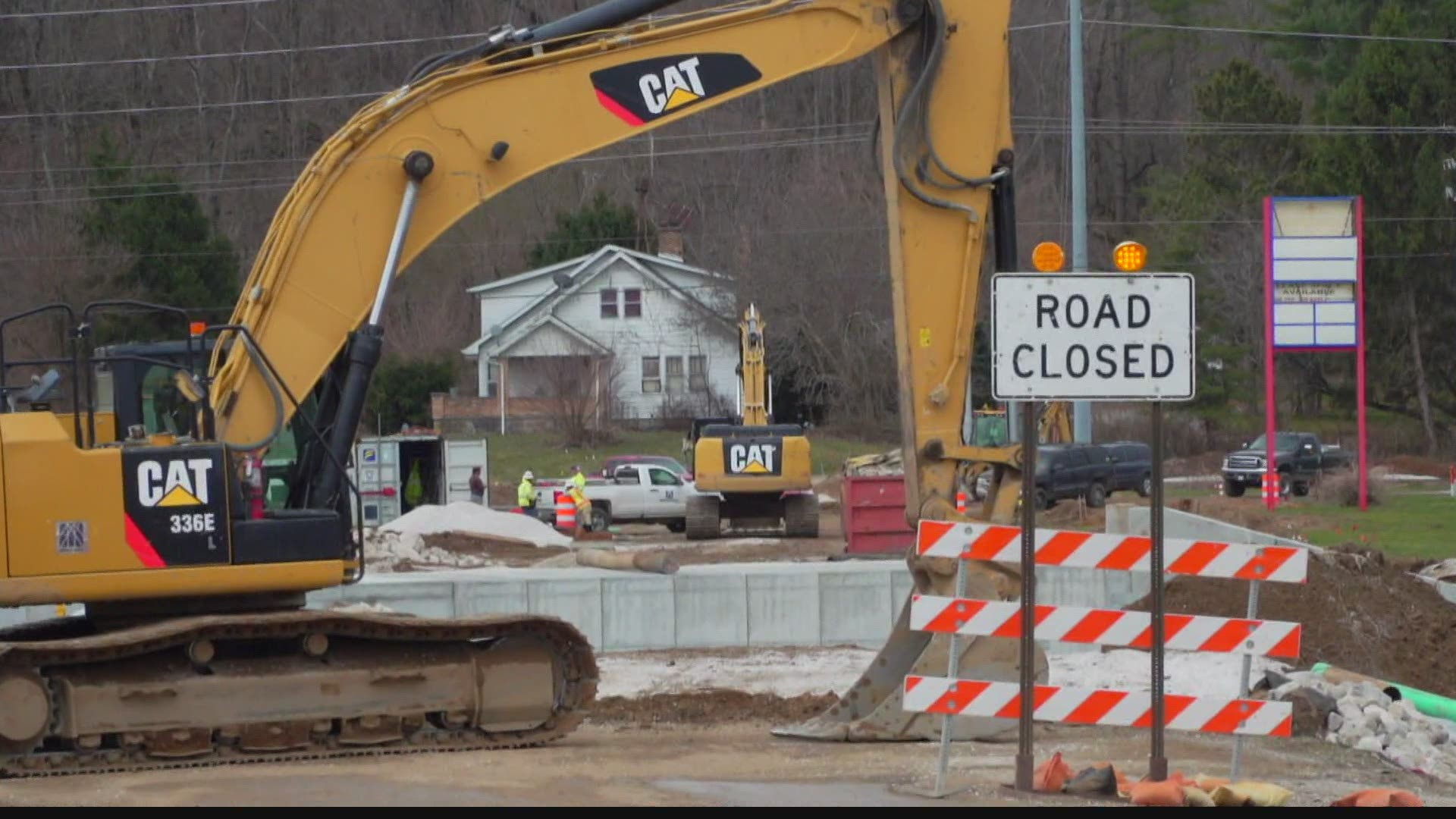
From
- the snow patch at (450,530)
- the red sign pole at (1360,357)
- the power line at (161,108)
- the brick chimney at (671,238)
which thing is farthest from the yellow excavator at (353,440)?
the brick chimney at (671,238)

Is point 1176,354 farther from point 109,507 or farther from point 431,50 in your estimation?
point 431,50

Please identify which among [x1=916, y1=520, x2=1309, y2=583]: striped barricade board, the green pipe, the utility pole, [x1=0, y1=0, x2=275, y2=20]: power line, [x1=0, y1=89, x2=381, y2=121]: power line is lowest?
the green pipe

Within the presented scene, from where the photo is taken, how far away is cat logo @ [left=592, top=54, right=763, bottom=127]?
1339 cm

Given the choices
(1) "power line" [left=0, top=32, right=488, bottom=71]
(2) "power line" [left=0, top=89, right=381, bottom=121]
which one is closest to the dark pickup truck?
(1) "power line" [left=0, top=32, right=488, bottom=71]

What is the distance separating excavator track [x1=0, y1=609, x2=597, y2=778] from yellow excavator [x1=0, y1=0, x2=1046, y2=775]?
0.06ft

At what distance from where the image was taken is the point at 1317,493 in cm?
4138

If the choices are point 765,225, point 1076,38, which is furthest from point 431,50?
point 1076,38

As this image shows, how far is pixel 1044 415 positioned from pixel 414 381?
2598 cm

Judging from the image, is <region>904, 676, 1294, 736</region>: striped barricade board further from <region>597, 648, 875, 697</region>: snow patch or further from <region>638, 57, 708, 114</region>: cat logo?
<region>597, 648, 875, 697</region>: snow patch

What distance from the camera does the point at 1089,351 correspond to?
10648 millimetres

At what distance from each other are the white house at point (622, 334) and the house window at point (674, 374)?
0.03 meters

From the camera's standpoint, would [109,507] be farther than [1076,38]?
No

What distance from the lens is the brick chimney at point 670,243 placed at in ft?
249

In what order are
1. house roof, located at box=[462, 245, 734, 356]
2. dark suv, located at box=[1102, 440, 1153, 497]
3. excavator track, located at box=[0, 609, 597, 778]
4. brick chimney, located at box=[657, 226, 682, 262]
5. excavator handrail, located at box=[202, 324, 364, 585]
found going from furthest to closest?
brick chimney, located at box=[657, 226, 682, 262] < house roof, located at box=[462, 245, 734, 356] < dark suv, located at box=[1102, 440, 1153, 497] < excavator handrail, located at box=[202, 324, 364, 585] < excavator track, located at box=[0, 609, 597, 778]
